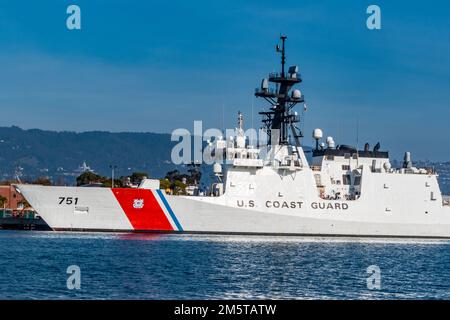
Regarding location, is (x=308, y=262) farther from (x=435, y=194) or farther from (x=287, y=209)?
(x=435, y=194)

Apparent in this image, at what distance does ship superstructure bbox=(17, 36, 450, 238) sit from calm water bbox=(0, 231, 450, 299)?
3.36 feet

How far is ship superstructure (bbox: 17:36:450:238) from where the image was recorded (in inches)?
1414

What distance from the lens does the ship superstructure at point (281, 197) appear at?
3591 centimetres

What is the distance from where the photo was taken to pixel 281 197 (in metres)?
38.5

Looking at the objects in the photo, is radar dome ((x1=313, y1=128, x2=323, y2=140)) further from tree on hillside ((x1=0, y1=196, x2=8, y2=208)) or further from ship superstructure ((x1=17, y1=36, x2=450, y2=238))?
tree on hillside ((x1=0, y1=196, x2=8, y2=208))

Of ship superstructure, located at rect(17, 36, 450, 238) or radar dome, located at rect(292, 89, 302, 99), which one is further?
radar dome, located at rect(292, 89, 302, 99)

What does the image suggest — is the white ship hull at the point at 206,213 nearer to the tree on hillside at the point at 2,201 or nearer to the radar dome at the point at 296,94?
the radar dome at the point at 296,94

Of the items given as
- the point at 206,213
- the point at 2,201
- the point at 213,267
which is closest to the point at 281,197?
the point at 206,213

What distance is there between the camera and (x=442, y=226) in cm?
4203

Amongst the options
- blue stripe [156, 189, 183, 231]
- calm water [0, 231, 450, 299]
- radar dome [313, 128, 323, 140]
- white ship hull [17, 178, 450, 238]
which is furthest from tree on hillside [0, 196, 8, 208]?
radar dome [313, 128, 323, 140]

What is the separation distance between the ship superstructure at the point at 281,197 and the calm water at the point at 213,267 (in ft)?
Answer: 3.36

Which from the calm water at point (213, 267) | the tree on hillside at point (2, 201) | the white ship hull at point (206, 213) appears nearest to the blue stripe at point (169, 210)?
the white ship hull at point (206, 213)

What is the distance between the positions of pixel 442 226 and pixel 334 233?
23.5 ft

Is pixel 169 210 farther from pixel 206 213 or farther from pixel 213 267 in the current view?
pixel 213 267
